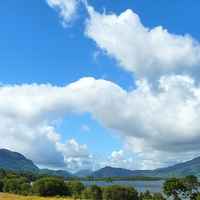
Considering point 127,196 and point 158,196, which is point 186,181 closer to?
point 158,196

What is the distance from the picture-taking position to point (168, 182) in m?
107

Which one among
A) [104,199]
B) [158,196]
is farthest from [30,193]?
[158,196]

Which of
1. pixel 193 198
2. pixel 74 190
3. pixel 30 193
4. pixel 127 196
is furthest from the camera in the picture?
pixel 74 190

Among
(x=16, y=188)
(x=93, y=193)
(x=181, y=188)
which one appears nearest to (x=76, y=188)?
(x=93, y=193)

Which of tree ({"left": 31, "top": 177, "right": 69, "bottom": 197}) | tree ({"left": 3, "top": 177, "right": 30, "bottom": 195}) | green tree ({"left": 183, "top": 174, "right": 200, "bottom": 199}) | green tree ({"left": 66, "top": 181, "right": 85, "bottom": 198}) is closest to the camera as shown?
green tree ({"left": 183, "top": 174, "right": 200, "bottom": 199})

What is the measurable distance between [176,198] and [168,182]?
6080mm

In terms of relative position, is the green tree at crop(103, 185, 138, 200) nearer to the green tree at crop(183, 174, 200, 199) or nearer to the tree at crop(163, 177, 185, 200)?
the tree at crop(163, 177, 185, 200)

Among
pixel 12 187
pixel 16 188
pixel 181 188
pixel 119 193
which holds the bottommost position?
pixel 119 193

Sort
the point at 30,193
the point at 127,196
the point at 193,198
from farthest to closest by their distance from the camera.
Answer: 1. the point at 30,193
2. the point at 193,198
3. the point at 127,196

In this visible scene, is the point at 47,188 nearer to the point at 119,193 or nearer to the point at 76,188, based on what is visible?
the point at 76,188

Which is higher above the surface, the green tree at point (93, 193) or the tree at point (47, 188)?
the tree at point (47, 188)

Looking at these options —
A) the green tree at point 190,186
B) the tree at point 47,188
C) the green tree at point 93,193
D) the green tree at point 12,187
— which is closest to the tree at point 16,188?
the green tree at point 12,187

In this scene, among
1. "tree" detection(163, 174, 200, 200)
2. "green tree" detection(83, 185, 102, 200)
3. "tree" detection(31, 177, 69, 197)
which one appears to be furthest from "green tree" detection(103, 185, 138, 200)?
"tree" detection(31, 177, 69, 197)

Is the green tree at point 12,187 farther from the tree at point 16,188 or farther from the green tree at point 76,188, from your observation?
the green tree at point 76,188
